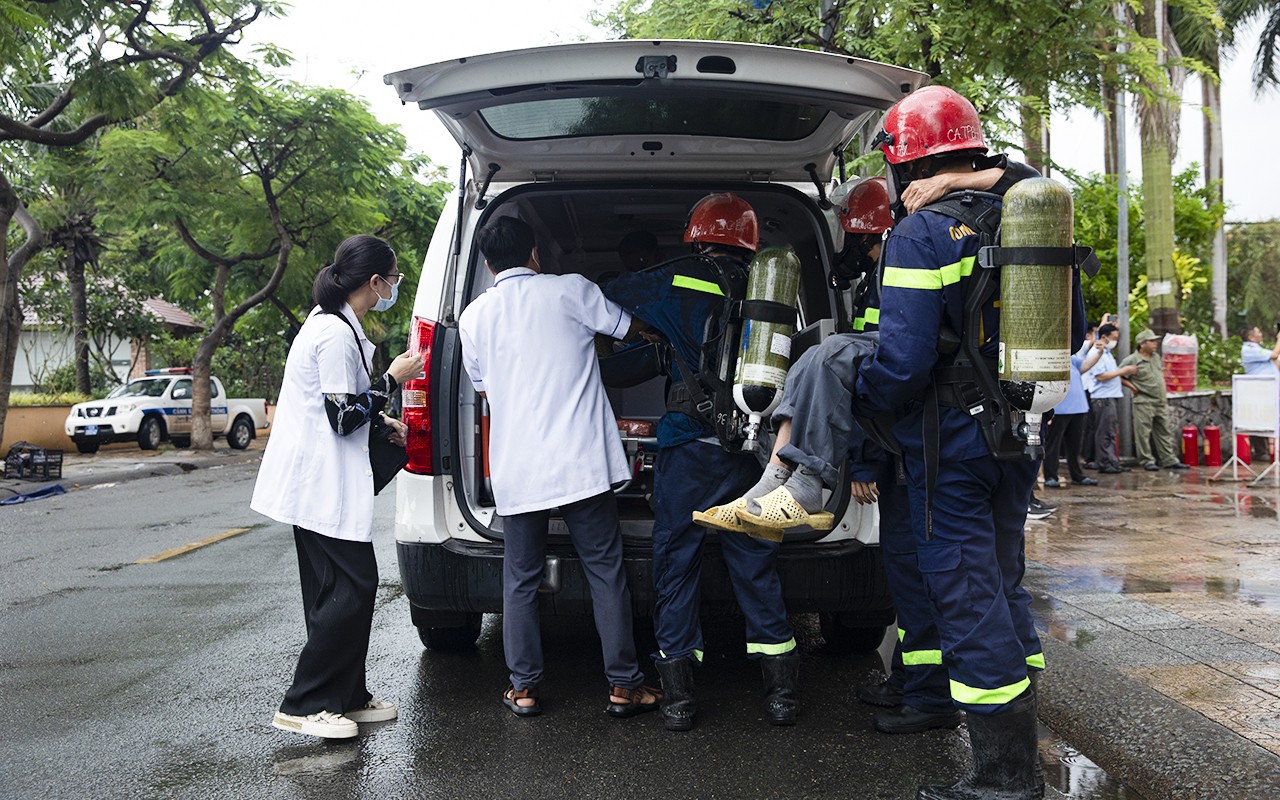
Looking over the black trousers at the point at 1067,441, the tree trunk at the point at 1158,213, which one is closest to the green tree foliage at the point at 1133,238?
the tree trunk at the point at 1158,213

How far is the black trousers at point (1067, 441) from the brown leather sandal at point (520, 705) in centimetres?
848

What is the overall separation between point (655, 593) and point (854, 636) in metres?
1.21

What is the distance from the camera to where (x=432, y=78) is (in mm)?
3689

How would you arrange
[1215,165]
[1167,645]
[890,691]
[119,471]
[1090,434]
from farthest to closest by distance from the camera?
[1215,165]
[119,471]
[1090,434]
[1167,645]
[890,691]

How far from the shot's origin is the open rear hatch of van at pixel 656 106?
11.6 ft

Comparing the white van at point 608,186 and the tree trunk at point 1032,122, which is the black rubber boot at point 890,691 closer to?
the white van at point 608,186

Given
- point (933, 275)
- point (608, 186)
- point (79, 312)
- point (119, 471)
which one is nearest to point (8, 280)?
point (119, 471)

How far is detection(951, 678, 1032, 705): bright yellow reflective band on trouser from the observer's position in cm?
316

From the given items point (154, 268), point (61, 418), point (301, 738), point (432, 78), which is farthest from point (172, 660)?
point (154, 268)

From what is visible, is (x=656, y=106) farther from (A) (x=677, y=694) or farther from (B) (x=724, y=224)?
(A) (x=677, y=694)

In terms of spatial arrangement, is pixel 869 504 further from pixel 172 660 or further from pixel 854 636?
pixel 172 660

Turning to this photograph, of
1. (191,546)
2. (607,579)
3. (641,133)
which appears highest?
(641,133)

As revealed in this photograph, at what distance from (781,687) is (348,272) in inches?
84.2

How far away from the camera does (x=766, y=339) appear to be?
12.4 ft
